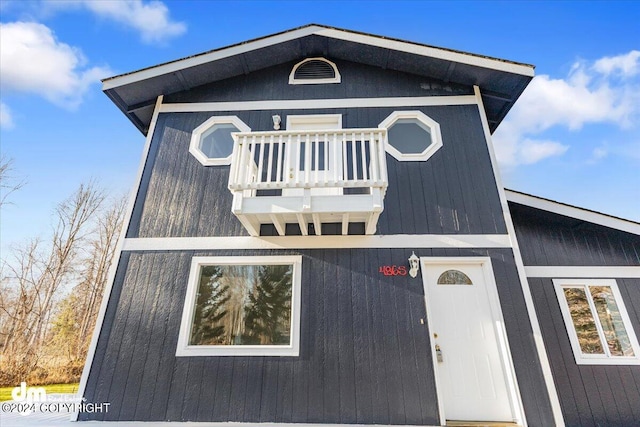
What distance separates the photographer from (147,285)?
171 inches

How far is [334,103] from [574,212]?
4500mm

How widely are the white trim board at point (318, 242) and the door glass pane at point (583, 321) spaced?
168 cm

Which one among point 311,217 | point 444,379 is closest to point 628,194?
point 444,379

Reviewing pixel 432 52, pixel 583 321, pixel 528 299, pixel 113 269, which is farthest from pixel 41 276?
pixel 583 321

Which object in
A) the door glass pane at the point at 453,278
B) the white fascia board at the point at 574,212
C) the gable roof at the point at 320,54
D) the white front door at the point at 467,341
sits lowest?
the white front door at the point at 467,341

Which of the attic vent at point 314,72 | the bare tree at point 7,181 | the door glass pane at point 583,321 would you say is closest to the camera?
the door glass pane at point 583,321

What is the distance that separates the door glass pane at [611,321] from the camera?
441 cm

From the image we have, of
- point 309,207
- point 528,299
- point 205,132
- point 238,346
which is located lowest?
point 238,346

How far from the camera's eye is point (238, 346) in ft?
13.0

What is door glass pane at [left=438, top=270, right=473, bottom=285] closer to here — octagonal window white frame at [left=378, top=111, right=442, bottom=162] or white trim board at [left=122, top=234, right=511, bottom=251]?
white trim board at [left=122, top=234, right=511, bottom=251]

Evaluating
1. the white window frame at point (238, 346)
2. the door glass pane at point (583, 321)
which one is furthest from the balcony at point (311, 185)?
the door glass pane at point (583, 321)

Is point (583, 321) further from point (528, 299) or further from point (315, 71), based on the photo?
point (315, 71)

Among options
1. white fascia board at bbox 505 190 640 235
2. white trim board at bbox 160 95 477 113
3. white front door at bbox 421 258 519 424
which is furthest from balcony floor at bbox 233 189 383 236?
white fascia board at bbox 505 190 640 235

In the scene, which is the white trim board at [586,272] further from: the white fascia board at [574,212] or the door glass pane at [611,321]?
the white fascia board at [574,212]
